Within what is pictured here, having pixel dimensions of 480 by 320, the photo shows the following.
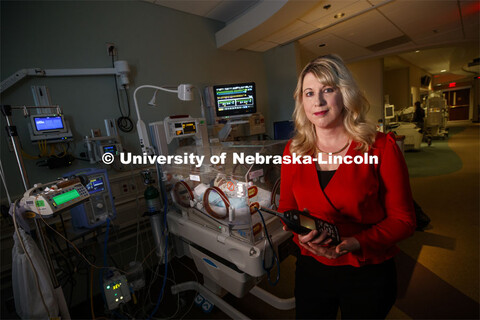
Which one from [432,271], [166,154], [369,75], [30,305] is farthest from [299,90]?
[369,75]

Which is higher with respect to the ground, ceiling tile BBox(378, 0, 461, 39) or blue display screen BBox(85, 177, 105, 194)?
ceiling tile BBox(378, 0, 461, 39)

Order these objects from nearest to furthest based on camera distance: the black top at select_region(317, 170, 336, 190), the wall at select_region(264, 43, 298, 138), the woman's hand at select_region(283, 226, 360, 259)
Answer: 1. the woman's hand at select_region(283, 226, 360, 259)
2. the black top at select_region(317, 170, 336, 190)
3. the wall at select_region(264, 43, 298, 138)

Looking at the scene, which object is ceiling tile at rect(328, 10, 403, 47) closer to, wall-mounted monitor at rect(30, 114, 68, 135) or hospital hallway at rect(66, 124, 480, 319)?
hospital hallway at rect(66, 124, 480, 319)

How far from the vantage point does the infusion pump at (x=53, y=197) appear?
1.31 meters

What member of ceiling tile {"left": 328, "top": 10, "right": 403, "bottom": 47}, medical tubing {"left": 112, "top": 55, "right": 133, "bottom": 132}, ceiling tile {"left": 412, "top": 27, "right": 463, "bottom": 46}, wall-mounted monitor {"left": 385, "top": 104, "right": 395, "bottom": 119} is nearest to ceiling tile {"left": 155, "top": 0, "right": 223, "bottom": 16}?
medical tubing {"left": 112, "top": 55, "right": 133, "bottom": 132}

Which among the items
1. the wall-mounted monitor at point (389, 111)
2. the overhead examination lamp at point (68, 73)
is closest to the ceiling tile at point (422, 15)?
the wall-mounted monitor at point (389, 111)

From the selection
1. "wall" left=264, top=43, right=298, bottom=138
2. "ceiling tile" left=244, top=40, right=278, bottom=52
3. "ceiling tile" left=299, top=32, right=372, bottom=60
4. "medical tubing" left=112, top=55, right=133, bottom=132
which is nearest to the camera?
"medical tubing" left=112, top=55, right=133, bottom=132

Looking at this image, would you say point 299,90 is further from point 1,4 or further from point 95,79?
point 1,4

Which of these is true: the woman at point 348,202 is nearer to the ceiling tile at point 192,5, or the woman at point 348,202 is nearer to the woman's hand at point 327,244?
the woman's hand at point 327,244

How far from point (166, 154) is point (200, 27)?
203 centimetres

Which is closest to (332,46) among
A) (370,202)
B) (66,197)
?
(370,202)

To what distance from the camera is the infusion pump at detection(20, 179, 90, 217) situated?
1312 mm

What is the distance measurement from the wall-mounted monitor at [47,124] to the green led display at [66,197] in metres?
0.98

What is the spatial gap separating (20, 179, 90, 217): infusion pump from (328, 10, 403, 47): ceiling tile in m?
4.06
